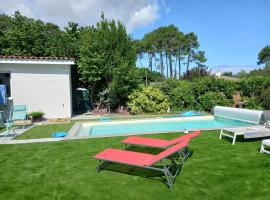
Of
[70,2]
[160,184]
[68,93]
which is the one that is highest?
[70,2]

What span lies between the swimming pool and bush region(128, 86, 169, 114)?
302 centimetres

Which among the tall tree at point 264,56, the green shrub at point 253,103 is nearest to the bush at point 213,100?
the green shrub at point 253,103

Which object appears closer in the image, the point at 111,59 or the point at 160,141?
the point at 160,141

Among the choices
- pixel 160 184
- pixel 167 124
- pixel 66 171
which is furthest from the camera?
pixel 167 124

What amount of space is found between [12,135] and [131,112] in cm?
898

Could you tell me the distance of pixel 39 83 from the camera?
1502 centimetres

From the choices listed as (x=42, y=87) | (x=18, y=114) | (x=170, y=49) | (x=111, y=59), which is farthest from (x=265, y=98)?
(x=170, y=49)

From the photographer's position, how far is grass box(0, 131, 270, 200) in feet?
15.1

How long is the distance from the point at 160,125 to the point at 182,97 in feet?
17.0

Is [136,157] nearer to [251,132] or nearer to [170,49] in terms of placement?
[251,132]

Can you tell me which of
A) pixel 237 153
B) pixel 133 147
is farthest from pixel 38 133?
pixel 237 153

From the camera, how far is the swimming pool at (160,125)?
12562 mm

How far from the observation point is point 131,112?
1745cm

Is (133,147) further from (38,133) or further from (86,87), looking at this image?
(86,87)
